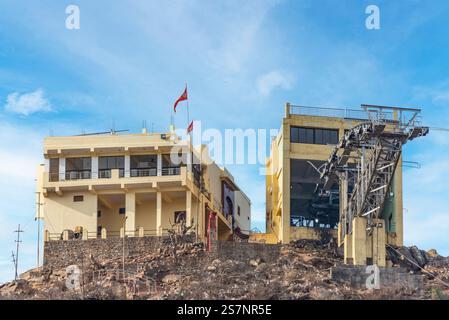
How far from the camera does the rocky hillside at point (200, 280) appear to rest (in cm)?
6700

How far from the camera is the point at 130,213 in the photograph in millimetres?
80812

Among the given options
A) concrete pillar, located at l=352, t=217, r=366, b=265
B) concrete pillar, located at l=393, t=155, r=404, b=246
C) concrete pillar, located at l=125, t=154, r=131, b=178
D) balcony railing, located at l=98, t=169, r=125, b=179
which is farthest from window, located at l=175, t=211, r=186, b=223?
concrete pillar, located at l=393, t=155, r=404, b=246

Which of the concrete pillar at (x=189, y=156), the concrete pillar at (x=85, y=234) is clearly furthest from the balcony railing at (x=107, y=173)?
the concrete pillar at (x=189, y=156)

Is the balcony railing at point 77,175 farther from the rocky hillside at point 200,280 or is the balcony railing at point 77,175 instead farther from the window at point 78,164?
the rocky hillside at point 200,280

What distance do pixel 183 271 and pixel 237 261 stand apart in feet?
12.9

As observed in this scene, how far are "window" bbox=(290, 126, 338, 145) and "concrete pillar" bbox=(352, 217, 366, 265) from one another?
46.0 ft

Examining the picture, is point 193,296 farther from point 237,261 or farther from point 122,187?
point 122,187

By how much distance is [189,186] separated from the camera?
80.4 metres

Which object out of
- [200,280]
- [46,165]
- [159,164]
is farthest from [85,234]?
[200,280]

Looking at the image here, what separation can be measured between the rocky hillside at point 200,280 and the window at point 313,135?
35.2 feet

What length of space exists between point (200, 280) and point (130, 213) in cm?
1204

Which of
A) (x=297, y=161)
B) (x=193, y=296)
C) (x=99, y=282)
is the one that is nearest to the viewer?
(x=193, y=296)

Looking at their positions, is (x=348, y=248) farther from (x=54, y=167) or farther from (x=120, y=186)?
(x=54, y=167)
